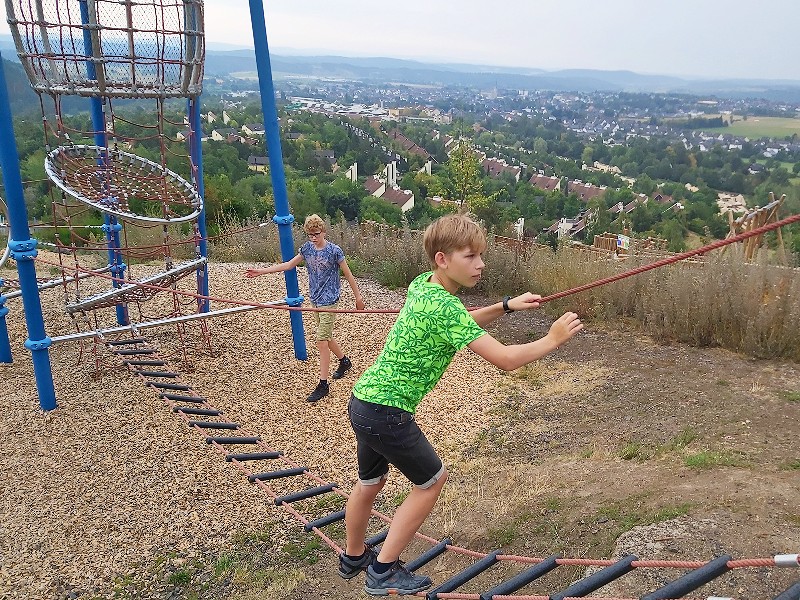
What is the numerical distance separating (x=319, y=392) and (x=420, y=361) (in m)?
3.38

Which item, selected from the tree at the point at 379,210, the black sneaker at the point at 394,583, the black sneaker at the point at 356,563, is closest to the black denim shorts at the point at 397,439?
the black sneaker at the point at 394,583

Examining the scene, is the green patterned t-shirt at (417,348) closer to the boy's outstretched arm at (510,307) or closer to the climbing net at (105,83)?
the boy's outstretched arm at (510,307)

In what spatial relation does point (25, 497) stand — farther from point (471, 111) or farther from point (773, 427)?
point (471, 111)

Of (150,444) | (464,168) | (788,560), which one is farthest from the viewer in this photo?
(464,168)

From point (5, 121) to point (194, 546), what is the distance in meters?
3.22

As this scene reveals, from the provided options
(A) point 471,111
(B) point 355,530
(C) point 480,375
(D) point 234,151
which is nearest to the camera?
(B) point 355,530

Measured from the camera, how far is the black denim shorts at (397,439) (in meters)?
2.42

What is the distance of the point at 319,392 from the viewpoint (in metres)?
5.64

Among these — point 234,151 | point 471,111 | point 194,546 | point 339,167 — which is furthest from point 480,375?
point 471,111

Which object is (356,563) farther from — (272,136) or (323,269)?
(272,136)

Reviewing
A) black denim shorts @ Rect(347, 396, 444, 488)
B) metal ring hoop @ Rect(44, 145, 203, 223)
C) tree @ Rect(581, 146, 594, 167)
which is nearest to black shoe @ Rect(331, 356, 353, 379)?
metal ring hoop @ Rect(44, 145, 203, 223)

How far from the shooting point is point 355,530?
2779 millimetres

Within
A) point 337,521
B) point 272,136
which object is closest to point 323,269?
point 272,136

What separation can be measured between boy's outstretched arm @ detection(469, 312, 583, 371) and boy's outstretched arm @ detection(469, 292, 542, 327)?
22cm
